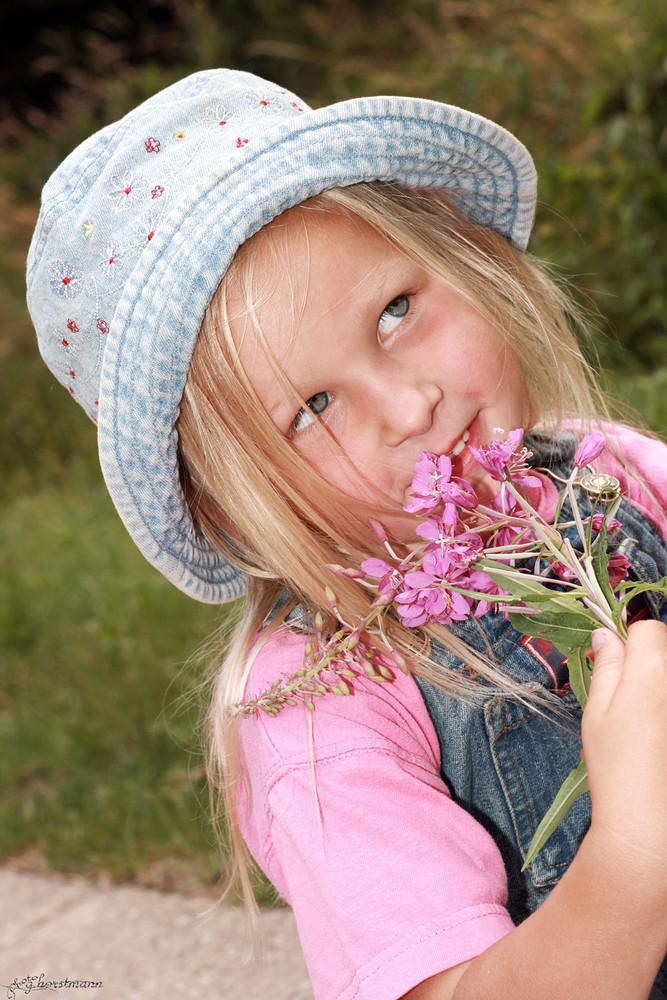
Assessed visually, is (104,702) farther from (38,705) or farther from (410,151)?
(410,151)

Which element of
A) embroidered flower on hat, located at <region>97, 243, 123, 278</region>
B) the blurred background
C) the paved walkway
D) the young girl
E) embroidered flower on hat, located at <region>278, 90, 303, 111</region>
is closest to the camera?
the young girl

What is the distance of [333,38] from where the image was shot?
31.0ft

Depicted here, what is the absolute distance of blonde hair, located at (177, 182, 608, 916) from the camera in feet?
5.47

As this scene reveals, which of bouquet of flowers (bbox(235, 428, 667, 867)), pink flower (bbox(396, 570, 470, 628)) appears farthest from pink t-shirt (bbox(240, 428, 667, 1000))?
pink flower (bbox(396, 570, 470, 628))

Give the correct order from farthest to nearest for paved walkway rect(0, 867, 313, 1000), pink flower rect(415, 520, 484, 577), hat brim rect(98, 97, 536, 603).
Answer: paved walkway rect(0, 867, 313, 1000)
hat brim rect(98, 97, 536, 603)
pink flower rect(415, 520, 484, 577)

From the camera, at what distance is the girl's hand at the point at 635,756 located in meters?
1.23

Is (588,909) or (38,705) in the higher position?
(588,909)

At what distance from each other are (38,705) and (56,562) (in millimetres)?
1238

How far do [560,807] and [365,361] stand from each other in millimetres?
770

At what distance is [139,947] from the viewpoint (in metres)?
2.78

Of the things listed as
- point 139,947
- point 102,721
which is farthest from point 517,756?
point 102,721

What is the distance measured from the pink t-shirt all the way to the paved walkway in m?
0.98

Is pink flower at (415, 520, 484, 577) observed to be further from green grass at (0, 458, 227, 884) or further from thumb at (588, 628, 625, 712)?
green grass at (0, 458, 227, 884)

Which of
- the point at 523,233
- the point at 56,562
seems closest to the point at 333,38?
the point at 56,562
